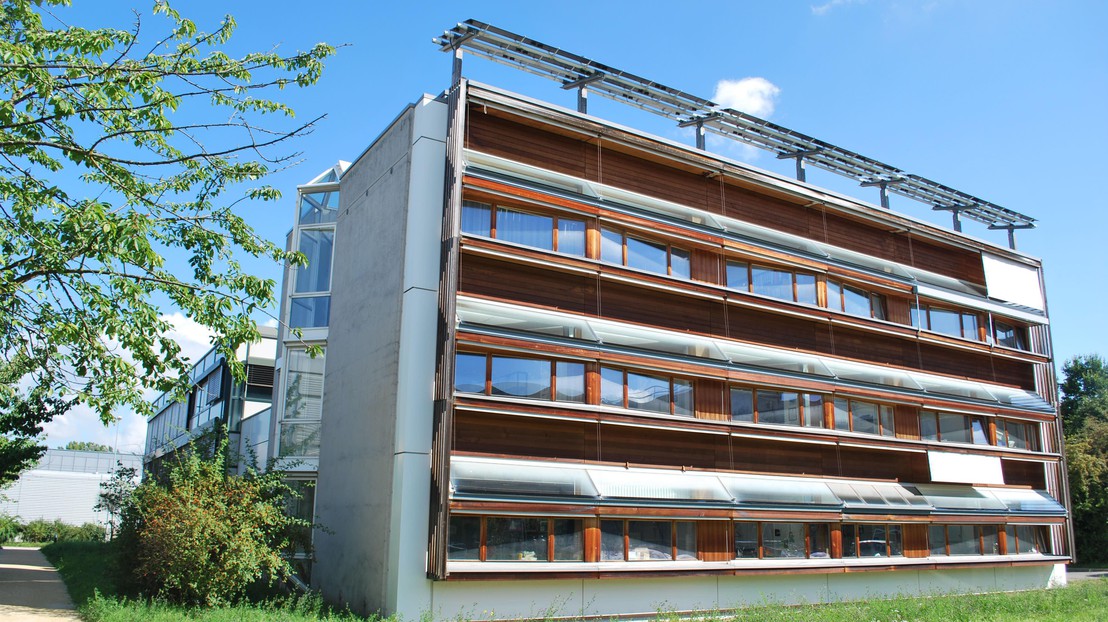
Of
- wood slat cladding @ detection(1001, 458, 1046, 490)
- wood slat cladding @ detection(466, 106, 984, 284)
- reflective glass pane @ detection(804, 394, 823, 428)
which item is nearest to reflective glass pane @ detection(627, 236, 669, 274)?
wood slat cladding @ detection(466, 106, 984, 284)

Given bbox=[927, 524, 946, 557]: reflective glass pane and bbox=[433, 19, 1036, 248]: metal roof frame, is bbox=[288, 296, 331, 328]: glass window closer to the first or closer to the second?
bbox=[433, 19, 1036, 248]: metal roof frame

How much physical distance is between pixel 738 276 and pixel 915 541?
9.49m

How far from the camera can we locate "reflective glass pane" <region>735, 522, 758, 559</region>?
851 inches

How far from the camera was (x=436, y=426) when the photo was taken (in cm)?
1820

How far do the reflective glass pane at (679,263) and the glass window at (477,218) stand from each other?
5.45 metres

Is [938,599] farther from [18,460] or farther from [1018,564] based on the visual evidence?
[18,460]

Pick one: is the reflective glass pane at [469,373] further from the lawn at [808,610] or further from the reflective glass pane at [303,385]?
the reflective glass pane at [303,385]

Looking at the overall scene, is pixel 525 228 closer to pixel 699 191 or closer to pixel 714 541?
pixel 699 191

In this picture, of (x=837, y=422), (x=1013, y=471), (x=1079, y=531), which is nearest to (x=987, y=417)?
(x=1013, y=471)

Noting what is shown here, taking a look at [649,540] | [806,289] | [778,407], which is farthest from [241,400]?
[806,289]

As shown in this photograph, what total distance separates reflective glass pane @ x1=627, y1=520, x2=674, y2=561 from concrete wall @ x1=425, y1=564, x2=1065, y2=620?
538 mm

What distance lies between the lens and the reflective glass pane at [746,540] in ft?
70.9

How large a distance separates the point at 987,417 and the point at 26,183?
2819 centimetres

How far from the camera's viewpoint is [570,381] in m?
19.9
